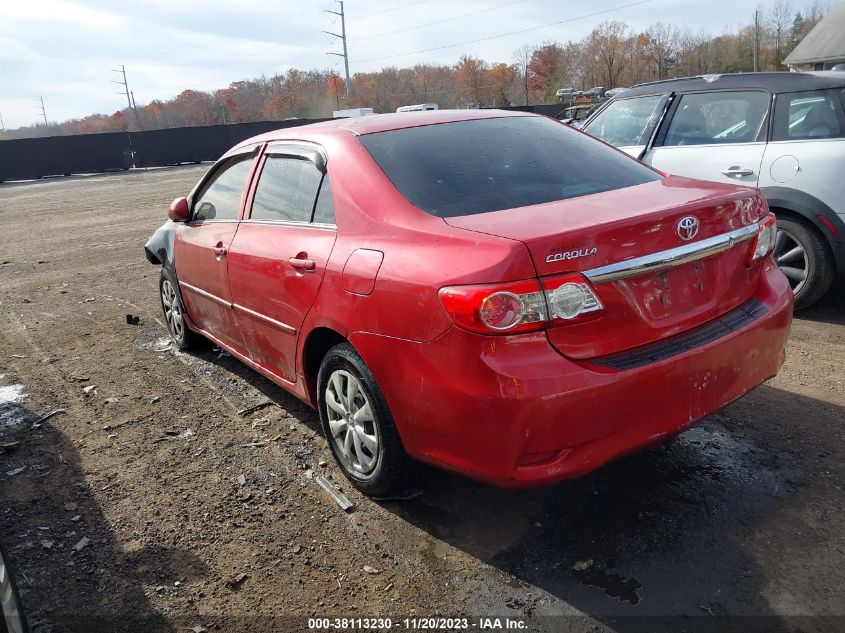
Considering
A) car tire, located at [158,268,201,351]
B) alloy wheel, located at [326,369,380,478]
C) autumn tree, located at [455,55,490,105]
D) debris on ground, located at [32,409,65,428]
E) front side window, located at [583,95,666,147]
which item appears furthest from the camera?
autumn tree, located at [455,55,490,105]

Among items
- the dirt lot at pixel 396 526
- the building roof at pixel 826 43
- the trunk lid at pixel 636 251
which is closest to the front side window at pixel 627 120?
the dirt lot at pixel 396 526

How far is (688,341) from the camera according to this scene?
2619 mm

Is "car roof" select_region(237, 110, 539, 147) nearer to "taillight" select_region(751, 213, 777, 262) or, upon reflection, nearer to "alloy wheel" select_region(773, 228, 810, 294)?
"taillight" select_region(751, 213, 777, 262)

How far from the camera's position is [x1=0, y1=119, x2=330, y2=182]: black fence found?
2969 centimetres

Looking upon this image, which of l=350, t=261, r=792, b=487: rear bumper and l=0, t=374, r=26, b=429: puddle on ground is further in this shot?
l=0, t=374, r=26, b=429: puddle on ground

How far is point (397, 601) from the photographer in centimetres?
254

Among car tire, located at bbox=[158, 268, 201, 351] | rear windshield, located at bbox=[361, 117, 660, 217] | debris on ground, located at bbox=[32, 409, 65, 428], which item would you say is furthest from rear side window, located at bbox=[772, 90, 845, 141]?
debris on ground, located at bbox=[32, 409, 65, 428]

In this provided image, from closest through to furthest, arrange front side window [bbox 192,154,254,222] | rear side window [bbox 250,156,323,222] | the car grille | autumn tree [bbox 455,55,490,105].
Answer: the car grille
rear side window [bbox 250,156,323,222]
front side window [bbox 192,154,254,222]
autumn tree [bbox 455,55,490,105]

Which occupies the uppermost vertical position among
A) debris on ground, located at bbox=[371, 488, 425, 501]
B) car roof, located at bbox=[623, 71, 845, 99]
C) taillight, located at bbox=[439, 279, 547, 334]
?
car roof, located at bbox=[623, 71, 845, 99]

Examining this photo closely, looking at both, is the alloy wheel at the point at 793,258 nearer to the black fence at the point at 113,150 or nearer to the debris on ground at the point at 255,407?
the debris on ground at the point at 255,407

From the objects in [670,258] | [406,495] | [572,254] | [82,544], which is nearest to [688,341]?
[670,258]

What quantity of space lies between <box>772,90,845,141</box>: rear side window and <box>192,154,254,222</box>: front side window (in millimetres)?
3889

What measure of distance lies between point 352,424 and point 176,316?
9.32ft

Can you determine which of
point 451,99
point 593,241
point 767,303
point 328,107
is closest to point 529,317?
point 593,241
